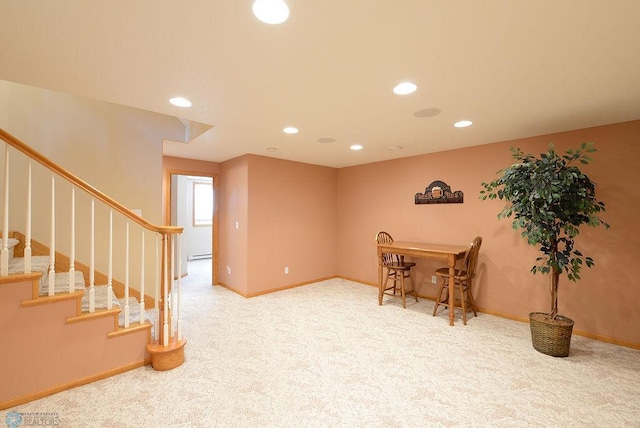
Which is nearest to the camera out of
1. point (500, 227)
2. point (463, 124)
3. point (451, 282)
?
point (463, 124)

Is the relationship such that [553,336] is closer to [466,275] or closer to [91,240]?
[466,275]

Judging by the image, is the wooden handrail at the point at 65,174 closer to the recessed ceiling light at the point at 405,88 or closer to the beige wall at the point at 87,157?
the beige wall at the point at 87,157

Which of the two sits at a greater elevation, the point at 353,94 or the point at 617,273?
the point at 353,94

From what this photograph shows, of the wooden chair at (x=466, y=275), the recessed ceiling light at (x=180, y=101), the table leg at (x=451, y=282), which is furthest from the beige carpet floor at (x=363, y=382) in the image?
the recessed ceiling light at (x=180, y=101)

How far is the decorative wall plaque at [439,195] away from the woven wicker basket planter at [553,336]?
180 cm

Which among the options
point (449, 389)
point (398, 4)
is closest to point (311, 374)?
point (449, 389)

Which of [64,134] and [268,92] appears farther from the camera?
[64,134]

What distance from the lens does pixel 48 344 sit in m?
2.00

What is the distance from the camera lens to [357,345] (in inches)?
111

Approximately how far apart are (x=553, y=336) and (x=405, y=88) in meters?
2.60

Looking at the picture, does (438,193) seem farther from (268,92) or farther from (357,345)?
(268,92)

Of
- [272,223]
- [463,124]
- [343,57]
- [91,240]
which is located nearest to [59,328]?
[91,240]

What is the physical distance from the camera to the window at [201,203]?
8.06 meters

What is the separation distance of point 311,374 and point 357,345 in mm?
681
